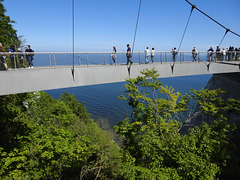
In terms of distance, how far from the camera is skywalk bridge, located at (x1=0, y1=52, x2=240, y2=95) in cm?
706

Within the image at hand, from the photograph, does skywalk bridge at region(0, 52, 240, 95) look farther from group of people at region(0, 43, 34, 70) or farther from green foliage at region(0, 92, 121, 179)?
green foliage at region(0, 92, 121, 179)

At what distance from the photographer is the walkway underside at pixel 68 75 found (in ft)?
22.6

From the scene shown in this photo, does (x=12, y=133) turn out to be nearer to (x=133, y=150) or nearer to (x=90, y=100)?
(x=133, y=150)

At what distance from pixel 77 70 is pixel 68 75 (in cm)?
54

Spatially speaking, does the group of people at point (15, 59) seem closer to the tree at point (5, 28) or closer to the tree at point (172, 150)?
the tree at point (172, 150)

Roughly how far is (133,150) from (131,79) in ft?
14.3

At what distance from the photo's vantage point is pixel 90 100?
3959 cm

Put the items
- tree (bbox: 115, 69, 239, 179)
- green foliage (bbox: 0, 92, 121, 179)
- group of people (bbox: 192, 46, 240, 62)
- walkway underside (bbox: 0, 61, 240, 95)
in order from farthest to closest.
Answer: group of people (bbox: 192, 46, 240, 62)
green foliage (bbox: 0, 92, 121, 179)
walkway underside (bbox: 0, 61, 240, 95)
tree (bbox: 115, 69, 239, 179)

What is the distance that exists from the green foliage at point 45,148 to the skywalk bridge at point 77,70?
8.76ft

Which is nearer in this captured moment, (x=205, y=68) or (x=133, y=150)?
(x=133, y=150)

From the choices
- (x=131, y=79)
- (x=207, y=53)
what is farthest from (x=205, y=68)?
(x=131, y=79)

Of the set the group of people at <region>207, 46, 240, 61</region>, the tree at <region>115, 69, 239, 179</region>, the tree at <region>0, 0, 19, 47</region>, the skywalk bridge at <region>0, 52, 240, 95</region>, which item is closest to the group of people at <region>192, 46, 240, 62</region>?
the group of people at <region>207, 46, 240, 61</region>

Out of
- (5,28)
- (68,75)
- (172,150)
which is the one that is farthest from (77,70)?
(5,28)

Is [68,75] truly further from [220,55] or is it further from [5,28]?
[5,28]
